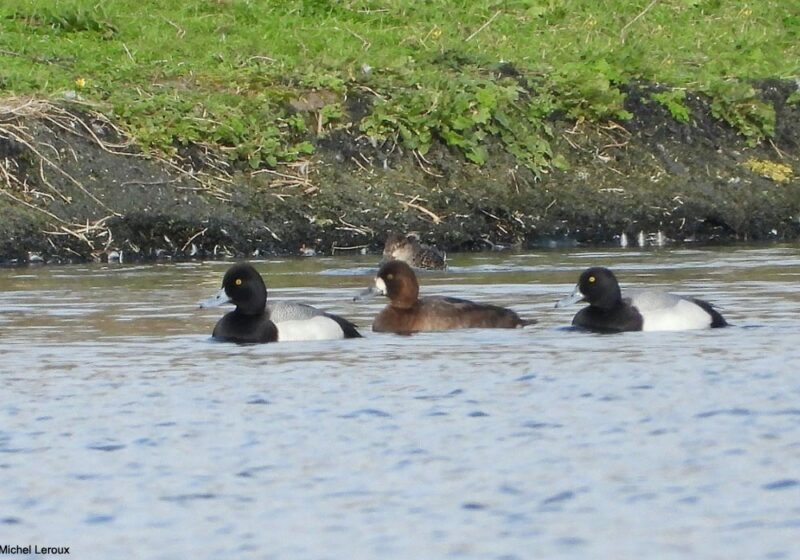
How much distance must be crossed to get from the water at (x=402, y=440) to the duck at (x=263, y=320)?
0.14 metres

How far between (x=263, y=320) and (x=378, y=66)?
7.27 metres

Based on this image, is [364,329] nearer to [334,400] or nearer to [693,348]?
[693,348]

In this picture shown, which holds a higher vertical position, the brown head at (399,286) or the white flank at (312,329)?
the brown head at (399,286)

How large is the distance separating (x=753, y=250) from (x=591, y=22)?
5.19 meters

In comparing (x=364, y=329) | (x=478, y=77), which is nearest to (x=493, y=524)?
(x=364, y=329)

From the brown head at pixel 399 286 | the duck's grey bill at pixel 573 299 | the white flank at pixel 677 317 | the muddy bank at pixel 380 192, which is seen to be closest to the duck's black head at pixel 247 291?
the brown head at pixel 399 286

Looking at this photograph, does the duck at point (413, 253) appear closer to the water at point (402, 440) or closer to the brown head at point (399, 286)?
the water at point (402, 440)

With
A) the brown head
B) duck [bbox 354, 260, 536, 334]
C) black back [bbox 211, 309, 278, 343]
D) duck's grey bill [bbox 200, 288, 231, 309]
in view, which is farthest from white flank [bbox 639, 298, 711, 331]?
duck's grey bill [bbox 200, 288, 231, 309]

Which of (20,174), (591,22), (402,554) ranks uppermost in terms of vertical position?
(591,22)

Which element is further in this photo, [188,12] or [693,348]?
[188,12]

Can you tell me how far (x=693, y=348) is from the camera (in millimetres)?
9664

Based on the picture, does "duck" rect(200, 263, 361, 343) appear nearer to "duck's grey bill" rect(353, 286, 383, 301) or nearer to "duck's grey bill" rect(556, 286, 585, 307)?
"duck's grey bill" rect(353, 286, 383, 301)

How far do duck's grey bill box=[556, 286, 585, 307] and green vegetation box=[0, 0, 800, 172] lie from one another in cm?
556

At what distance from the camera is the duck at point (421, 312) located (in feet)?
35.3
